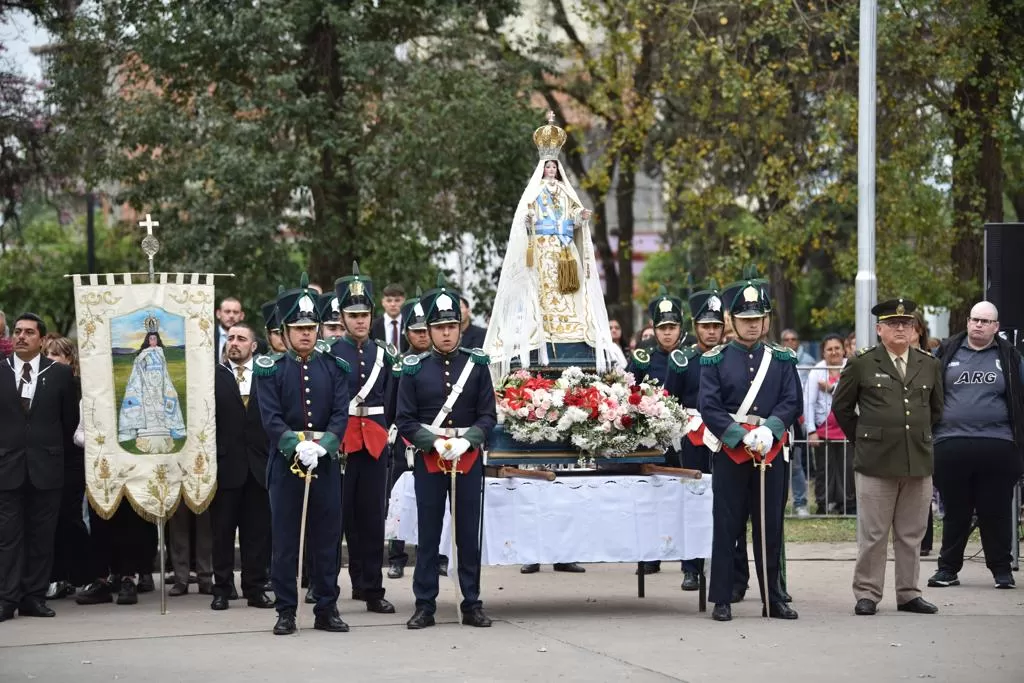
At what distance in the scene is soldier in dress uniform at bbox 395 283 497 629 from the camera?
1096cm

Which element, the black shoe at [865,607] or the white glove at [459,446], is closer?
the white glove at [459,446]

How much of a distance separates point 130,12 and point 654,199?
125 feet

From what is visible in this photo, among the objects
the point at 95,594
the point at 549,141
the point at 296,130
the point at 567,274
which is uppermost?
the point at 296,130

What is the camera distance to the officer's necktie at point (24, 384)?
11828 mm

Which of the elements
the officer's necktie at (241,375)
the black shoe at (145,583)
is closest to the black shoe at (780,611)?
the officer's necktie at (241,375)

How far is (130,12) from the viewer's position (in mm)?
20531

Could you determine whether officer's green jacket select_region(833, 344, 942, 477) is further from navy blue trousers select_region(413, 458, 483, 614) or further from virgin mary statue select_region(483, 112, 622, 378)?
navy blue trousers select_region(413, 458, 483, 614)

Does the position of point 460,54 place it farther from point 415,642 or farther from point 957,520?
point 415,642

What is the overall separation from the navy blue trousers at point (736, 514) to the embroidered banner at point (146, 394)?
12.0 feet

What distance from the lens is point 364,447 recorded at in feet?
39.3

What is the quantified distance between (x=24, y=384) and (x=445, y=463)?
3229mm

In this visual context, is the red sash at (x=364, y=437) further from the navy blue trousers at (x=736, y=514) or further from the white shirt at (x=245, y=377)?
the navy blue trousers at (x=736, y=514)

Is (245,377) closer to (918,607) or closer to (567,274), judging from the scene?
(567,274)

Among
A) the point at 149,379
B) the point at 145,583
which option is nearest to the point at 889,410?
the point at 149,379
